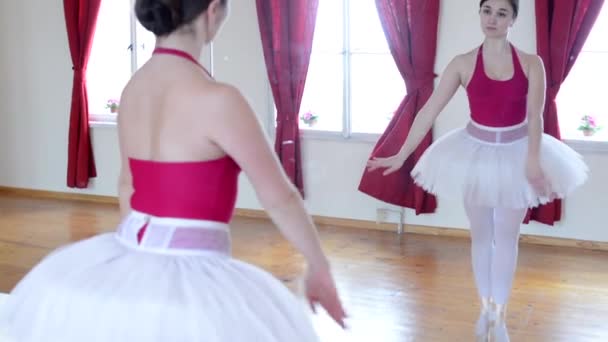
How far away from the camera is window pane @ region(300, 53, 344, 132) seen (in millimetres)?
5902

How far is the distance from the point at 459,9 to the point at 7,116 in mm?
Result: 3874

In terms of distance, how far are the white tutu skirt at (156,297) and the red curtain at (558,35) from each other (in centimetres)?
366

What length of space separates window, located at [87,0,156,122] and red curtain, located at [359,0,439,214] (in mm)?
2066

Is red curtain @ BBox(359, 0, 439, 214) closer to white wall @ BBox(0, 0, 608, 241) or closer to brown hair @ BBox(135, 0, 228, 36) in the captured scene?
white wall @ BBox(0, 0, 608, 241)

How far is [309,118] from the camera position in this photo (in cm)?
600

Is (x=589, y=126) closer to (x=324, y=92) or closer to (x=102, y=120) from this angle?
(x=324, y=92)

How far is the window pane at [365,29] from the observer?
5746mm

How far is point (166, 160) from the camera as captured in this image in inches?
67.1

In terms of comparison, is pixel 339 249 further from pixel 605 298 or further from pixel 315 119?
pixel 605 298

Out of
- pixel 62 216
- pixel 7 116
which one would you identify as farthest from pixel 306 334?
pixel 7 116

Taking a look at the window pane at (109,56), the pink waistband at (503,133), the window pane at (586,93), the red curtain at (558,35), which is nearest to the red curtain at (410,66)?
the red curtain at (558,35)

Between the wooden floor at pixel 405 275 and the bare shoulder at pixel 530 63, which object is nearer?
the bare shoulder at pixel 530 63

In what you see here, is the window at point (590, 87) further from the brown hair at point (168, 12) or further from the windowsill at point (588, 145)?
the brown hair at point (168, 12)

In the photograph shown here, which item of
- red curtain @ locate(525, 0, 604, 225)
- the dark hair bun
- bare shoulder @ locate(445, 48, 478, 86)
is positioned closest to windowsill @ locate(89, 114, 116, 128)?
red curtain @ locate(525, 0, 604, 225)
